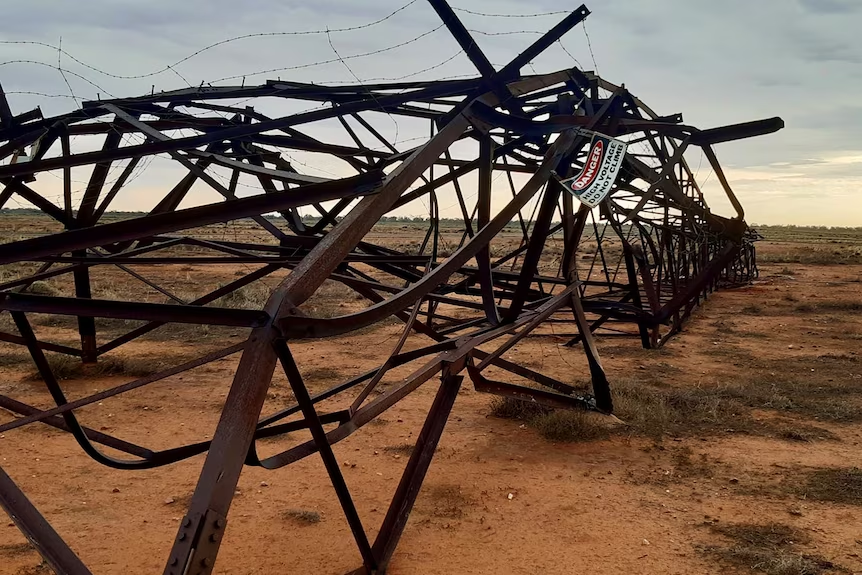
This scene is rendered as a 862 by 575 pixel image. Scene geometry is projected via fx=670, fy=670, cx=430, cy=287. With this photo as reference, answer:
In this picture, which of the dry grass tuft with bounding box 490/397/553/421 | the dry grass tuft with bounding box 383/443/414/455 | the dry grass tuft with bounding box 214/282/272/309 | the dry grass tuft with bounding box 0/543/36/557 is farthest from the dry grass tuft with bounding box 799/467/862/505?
the dry grass tuft with bounding box 214/282/272/309

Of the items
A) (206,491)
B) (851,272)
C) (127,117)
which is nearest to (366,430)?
(127,117)

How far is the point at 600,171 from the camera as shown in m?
5.44

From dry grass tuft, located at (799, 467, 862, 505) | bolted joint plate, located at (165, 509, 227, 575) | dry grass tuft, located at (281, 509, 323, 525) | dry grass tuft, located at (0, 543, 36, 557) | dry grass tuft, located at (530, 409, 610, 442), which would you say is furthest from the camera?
dry grass tuft, located at (530, 409, 610, 442)

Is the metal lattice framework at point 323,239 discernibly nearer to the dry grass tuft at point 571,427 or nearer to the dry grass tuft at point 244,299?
the dry grass tuft at point 571,427

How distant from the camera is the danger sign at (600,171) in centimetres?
538

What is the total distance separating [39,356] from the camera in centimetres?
544

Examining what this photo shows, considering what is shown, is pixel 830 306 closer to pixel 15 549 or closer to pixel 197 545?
pixel 15 549

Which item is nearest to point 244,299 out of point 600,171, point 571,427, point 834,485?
point 571,427

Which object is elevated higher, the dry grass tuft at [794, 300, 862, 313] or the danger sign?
the danger sign

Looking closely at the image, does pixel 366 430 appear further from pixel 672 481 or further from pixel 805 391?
pixel 805 391

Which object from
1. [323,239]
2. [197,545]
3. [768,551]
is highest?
[323,239]

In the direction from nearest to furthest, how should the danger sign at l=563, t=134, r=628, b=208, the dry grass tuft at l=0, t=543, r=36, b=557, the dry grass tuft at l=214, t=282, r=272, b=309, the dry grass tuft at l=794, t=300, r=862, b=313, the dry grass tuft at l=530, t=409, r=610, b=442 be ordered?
1. the dry grass tuft at l=0, t=543, r=36, b=557
2. the danger sign at l=563, t=134, r=628, b=208
3. the dry grass tuft at l=530, t=409, r=610, b=442
4. the dry grass tuft at l=794, t=300, r=862, b=313
5. the dry grass tuft at l=214, t=282, r=272, b=309

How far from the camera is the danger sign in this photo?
212 inches

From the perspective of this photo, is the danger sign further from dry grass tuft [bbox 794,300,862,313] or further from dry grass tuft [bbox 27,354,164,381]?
dry grass tuft [bbox 794,300,862,313]
